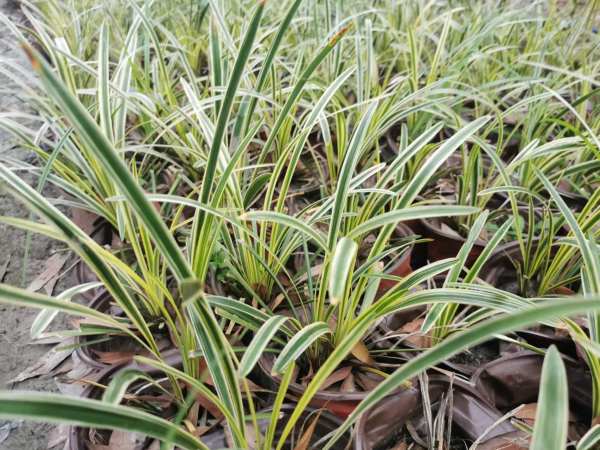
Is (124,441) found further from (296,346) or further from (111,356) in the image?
(296,346)

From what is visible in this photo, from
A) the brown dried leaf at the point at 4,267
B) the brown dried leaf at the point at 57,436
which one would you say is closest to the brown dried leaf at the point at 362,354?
the brown dried leaf at the point at 57,436

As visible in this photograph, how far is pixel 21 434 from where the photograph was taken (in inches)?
31.2

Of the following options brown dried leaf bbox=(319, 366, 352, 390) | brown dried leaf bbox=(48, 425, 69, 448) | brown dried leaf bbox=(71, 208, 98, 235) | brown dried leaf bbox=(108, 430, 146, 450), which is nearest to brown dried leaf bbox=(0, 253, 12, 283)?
brown dried leaf bbox=(71, 208, 98, 235)

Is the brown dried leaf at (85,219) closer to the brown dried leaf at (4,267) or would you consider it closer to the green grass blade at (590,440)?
the brown dried leaf at (4,267)

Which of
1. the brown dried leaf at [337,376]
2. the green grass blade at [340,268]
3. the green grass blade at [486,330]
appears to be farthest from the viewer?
the brown dried leaf at [337,376]

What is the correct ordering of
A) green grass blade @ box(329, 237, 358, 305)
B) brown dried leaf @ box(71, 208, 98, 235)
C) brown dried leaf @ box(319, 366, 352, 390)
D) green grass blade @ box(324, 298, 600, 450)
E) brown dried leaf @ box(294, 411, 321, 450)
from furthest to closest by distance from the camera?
brown dried leaf @ box(71, 208, 98, 235) < brown dried leaf @ box(319, 366, 352, 390) < brown dried leaf @ box(294, 411, 321, 450) < green grass blade @ box(329, 237, 358, 305) < green grass blade @ box(324, 298, 600, 450)

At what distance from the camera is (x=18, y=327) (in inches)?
38.0

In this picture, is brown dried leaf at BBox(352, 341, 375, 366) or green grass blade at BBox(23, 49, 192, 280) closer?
green grass blade at BBox(23, 49, 192, 280)

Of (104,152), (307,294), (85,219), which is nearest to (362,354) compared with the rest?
(307,294)

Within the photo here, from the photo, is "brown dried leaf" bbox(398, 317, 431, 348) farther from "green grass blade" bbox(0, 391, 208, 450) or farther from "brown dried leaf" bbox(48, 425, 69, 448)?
"brown dried leaf" bbox(48, 425, 69, 448)

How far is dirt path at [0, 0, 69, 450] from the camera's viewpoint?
0.79 metres

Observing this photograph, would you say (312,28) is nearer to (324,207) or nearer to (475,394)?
(324,207)

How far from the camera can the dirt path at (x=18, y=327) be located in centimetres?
79

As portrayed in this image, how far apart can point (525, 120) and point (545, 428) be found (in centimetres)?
92
